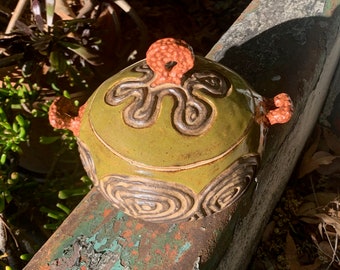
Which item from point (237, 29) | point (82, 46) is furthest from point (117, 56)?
point (237, 29)

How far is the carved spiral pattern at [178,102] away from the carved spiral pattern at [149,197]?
4.1 inches

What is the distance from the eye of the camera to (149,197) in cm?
96

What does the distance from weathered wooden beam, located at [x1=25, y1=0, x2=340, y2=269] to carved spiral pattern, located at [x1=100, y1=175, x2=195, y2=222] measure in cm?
11

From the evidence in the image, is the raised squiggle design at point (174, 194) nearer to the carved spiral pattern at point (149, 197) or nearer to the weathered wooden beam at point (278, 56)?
the carved spiral pattern at point (149, 197)

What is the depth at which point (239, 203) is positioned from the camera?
47.3 inches

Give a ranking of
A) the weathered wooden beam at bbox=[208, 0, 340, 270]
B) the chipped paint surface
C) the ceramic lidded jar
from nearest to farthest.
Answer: the ceramic lidded jar
the chipped paint surface
the weathered wooden beam at bbox=[208, 0, 340, 270]

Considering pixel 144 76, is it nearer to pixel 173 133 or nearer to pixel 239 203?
pixel 173 133

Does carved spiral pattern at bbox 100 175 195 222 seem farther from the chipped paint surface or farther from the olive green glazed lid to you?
the chipped paint surface

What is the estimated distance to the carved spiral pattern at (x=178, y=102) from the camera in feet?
3.07

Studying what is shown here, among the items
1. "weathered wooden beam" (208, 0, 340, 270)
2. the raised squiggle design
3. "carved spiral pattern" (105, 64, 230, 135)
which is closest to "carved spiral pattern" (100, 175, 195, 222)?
the raised squiggle design

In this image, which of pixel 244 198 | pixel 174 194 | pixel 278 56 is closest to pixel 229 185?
pixel 174 194

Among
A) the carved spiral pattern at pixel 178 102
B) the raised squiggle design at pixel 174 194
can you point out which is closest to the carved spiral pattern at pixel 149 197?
the raised squiggle design at pixel 174 194

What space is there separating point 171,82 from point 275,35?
0.58 metres

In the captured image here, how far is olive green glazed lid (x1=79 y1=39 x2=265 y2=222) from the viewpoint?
0.93 meters
